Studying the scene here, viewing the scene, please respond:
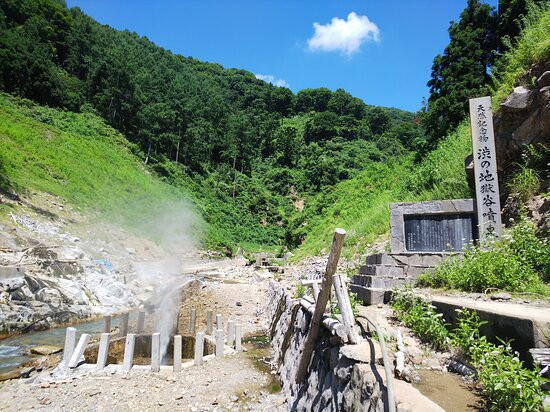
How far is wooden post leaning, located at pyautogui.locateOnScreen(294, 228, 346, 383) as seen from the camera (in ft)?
14.4

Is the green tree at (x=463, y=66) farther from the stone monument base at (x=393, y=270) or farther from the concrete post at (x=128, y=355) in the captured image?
the concrete post at (x=128, y=355)

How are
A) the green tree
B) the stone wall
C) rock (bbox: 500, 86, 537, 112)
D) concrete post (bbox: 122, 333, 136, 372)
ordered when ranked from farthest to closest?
the green tree < rock (bbox: 500, 86, 537, 112) < concrete post (bbox: 122, 333, 136, 372) < the stone wall

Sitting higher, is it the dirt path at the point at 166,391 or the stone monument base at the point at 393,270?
the stone monument base at the point at 393,270

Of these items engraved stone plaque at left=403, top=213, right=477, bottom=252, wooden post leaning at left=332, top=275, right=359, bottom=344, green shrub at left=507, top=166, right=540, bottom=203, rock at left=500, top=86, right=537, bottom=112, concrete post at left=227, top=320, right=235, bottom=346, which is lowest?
concrete post at left=227, top=320, right=235, bottom=346

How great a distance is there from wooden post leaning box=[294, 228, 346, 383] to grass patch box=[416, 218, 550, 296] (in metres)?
2.96

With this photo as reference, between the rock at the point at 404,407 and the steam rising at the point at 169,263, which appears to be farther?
the steam rising at the point at 169,263

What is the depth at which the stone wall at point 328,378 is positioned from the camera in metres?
3.34

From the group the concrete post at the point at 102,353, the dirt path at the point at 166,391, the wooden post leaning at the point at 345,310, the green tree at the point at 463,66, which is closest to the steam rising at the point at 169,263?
the concrete post at the point at 102,353

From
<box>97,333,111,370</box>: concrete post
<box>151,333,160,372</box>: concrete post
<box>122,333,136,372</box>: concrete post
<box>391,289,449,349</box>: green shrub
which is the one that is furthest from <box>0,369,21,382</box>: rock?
<box>391,289,449,349</box>: green shrub

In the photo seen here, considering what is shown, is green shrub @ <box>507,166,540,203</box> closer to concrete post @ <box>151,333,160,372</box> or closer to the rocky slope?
concrete post @ <box>151,333,160,372</box>

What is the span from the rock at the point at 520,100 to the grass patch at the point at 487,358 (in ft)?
21.5

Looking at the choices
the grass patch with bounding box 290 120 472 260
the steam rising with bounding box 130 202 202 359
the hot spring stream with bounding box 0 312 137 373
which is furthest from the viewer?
the steam rising with bounding box 130 202 202 359

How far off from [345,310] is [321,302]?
22.1 inches

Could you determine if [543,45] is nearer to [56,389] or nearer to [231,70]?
[56,389]
